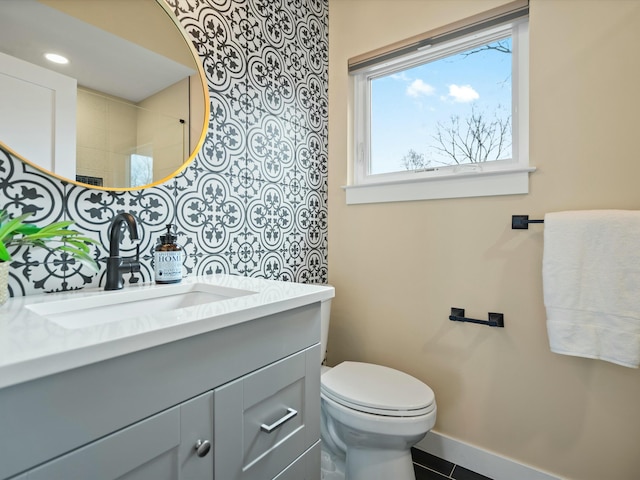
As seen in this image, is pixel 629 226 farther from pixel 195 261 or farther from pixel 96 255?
pixel 96 255

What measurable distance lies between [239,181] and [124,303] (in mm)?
673

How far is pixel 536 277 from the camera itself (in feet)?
4.30

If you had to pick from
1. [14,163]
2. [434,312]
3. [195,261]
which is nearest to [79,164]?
[14,163]

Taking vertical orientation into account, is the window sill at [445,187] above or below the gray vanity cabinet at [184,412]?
above

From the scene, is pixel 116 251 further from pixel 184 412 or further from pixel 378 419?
pixel 378 419

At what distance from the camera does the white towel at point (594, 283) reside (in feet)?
3.50

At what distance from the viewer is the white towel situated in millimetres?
1067

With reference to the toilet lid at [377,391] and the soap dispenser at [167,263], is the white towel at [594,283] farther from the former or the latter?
the soap dispenser at [167,263]

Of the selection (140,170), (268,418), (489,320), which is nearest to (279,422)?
(268,418)

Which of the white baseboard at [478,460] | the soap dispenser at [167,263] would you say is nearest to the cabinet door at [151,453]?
the soap dispenser at [167,263]

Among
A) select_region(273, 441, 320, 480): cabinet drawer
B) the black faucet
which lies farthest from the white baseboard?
the black faucet

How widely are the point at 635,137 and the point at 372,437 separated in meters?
1.39

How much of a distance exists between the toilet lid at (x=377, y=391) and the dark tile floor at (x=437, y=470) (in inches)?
18.0

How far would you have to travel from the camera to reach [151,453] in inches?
22.5
